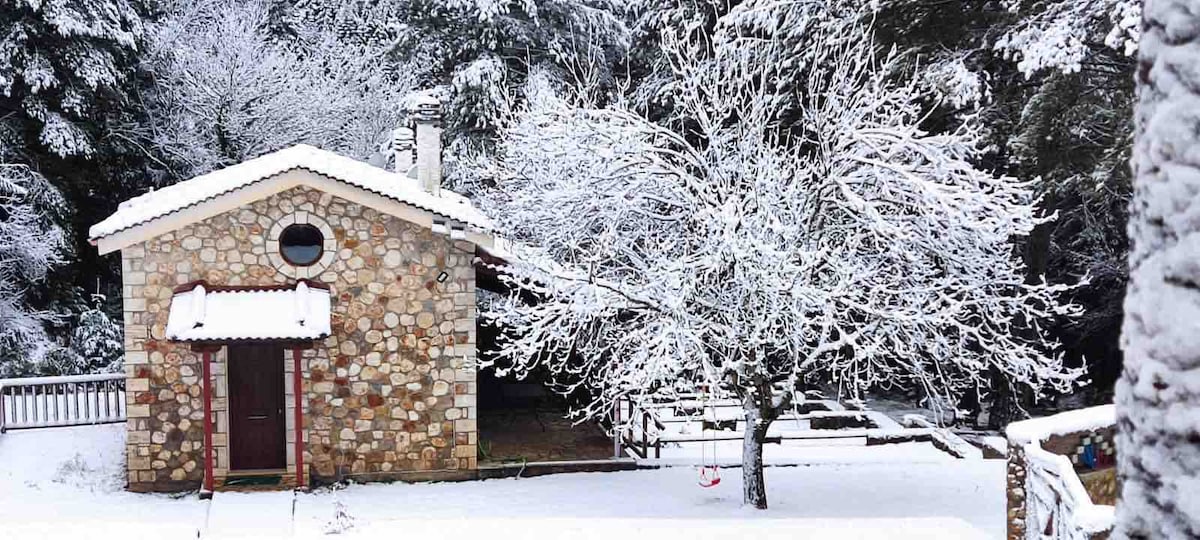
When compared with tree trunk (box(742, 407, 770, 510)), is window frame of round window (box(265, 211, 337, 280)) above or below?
above

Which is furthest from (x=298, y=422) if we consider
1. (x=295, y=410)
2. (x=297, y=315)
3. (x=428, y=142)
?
(x=428, y=142)

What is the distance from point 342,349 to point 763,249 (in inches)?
244

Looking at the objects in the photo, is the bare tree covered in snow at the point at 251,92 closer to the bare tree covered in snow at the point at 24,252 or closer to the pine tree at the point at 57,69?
the pine tree at the point at 57,69

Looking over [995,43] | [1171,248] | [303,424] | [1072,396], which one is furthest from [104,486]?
[1072,396]

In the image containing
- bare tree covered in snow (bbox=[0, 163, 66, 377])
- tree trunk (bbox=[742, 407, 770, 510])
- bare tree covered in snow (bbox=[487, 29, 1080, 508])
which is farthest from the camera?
bare tree covered in snow (bbox=[0, 163, 66, 377])

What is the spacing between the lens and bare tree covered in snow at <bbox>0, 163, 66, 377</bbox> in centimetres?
2198

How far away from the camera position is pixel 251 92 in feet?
89.5

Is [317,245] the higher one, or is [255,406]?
[317,245]

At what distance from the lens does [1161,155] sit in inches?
47.6

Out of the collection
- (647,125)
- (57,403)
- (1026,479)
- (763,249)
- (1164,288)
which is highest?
(647,125)

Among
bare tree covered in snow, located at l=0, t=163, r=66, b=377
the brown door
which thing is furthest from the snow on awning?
bare tree covered in snow, located at l=0, t=163, r=66, b=377

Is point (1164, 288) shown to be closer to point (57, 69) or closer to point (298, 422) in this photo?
point (298, 422)

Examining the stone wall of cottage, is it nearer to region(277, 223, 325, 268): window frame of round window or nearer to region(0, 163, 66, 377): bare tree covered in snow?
region(277, 223, 325, 268): window frame of round window

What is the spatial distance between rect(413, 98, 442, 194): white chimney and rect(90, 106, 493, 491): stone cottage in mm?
1008
